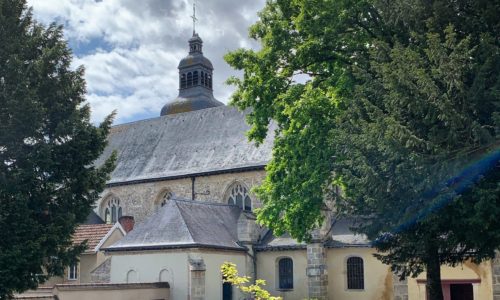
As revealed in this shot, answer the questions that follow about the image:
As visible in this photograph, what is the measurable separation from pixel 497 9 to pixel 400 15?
7.44 ft

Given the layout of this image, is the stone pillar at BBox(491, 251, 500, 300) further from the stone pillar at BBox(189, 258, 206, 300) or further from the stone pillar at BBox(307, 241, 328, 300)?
the stone pillar at BBox(189, 258, 206, 300)

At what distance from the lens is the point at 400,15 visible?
13578mm

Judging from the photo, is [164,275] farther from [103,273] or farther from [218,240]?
[103,273]

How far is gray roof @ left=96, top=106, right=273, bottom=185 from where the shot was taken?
31.4 meters

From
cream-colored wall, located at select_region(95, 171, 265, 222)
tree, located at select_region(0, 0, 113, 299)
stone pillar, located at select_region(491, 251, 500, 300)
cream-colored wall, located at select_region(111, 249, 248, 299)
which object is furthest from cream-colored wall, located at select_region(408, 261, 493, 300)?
tree, located at select_region(0, 0, 113, 299)

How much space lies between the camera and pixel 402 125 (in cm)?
1208

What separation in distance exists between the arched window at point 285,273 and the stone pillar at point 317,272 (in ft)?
5.61

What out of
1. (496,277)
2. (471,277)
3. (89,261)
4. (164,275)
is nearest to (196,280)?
(164,275)

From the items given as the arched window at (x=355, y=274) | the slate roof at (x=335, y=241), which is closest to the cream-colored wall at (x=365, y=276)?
the arched window at (x=355, y=274)

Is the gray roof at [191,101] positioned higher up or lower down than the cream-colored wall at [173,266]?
higher up

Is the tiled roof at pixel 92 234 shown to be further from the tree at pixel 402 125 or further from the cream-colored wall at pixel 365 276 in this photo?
the tree at pixel 402 125

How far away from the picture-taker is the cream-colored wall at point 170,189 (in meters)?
30.5

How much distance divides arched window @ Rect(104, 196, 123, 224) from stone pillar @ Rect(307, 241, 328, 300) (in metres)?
15.2

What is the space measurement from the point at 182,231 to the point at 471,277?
1124 cm
